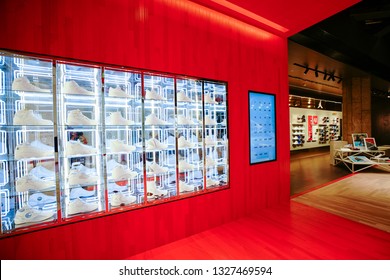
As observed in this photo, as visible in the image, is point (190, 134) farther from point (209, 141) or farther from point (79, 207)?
point (79, 207)

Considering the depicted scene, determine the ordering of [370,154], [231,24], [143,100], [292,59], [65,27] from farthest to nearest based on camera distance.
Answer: [370,154] → [292,59] → [231,24] → [143,100] → [65,27]

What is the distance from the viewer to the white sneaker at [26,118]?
1781 mm

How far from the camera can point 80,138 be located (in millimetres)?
2129

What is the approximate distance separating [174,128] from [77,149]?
119cm

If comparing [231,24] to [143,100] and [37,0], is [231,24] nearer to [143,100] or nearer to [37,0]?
[143,100]

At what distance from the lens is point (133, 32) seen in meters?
2.29

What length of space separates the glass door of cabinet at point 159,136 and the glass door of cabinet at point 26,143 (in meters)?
1.01

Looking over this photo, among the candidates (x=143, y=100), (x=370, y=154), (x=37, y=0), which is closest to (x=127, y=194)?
(x=143, y=100)

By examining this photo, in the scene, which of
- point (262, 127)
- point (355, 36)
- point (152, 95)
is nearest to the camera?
point (152, 95)

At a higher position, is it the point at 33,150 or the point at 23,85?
the point at 23,85

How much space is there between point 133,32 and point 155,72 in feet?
1.71

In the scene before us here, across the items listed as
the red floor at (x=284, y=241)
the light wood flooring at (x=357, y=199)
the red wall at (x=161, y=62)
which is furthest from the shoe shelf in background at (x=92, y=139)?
the light wood flooring at (x=357, y=199)

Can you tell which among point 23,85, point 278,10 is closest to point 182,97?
point 23,85

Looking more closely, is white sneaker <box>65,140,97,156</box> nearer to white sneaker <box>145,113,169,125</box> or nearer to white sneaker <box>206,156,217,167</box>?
white sneaker <box>145,113,169,125</box>
